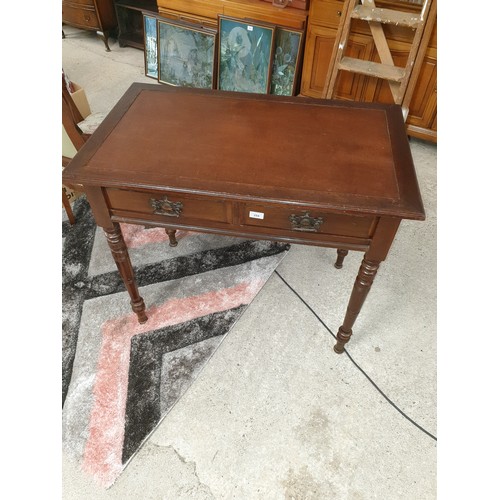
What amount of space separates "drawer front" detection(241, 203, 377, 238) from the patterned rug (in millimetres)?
791

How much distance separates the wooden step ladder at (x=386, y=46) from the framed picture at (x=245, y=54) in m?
0.64

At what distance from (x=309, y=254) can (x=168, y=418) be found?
3.96 feet

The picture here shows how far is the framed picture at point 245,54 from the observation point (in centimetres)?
304

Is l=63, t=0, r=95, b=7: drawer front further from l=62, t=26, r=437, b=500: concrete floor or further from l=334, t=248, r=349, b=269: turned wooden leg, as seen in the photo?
l=334, t=248, r=349, b=269: turned wooden leg

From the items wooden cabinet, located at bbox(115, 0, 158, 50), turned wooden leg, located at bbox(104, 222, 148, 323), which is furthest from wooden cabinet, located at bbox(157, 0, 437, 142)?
turned wooden leg, located at bbox(104, 222, 148, 323)

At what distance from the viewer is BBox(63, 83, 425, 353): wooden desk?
46.6 inches

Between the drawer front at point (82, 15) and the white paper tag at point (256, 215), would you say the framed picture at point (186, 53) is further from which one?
the white paper tag at point (256, 215)

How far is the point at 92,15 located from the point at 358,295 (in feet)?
14.8

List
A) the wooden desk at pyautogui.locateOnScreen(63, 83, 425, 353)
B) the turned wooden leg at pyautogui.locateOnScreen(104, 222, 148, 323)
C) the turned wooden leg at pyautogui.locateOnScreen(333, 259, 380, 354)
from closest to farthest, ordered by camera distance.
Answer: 1. the wooden desk at pyautogui.locateOnScreen(63, 83, 425, 353)
2. the turned wooden leg at pyautogui.locateOnScreen(333, 259, 380, 354)
3. the turned wooden leg at pyautogui.locateOnScreen(104, 222, 148, 323)

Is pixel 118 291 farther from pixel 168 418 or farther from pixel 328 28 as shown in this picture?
pixel 328 28

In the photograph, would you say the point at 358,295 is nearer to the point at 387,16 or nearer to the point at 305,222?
the point at 305,222

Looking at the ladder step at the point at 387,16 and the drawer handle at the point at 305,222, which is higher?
the ladder step at the point at 387,16

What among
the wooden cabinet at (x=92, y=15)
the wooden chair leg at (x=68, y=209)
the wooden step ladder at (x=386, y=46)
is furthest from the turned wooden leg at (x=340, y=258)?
the wooden cabinet at (x=92, y=15)

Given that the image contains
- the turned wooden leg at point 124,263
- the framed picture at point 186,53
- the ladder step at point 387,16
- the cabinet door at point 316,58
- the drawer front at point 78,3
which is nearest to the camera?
the turned wooden leg at point 124,263
